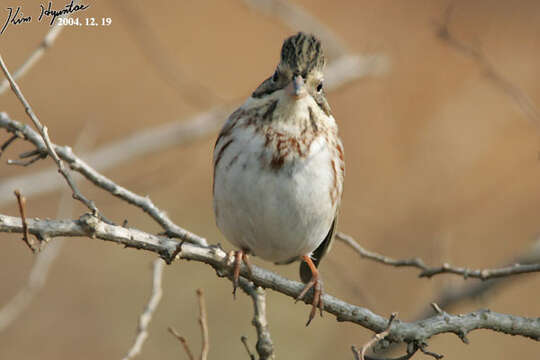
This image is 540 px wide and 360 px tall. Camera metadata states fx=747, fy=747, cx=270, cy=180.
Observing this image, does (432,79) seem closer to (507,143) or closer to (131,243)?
(507,143)

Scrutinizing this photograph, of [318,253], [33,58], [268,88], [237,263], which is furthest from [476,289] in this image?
[33,58]

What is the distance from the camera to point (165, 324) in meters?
7.95

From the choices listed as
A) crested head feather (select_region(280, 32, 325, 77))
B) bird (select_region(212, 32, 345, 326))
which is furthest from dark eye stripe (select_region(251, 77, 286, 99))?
crested head feather (select_region(280, 32, 325, 77))

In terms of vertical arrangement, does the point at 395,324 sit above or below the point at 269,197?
below

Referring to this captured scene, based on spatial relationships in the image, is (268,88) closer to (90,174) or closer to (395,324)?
(90,174)

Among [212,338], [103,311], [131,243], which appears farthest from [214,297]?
[131,243]

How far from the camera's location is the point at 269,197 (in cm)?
370

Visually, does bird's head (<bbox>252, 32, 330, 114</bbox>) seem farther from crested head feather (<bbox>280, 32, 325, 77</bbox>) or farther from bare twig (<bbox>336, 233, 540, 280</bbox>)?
bare twig (<bbox>336, 233, 540, 280</bbox>)

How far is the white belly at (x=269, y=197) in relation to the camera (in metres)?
3.70

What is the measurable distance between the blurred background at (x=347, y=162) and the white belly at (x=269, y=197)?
96cm

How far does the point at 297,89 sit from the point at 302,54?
0.27 meters

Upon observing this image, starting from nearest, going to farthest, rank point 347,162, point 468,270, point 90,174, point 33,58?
point 90,174, point 33,58, point 468,270, point 347,162

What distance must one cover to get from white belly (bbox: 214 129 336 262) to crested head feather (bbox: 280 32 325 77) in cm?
38

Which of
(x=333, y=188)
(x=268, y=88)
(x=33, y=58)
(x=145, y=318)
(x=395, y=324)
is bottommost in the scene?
Answer: (x=145, y=318)
